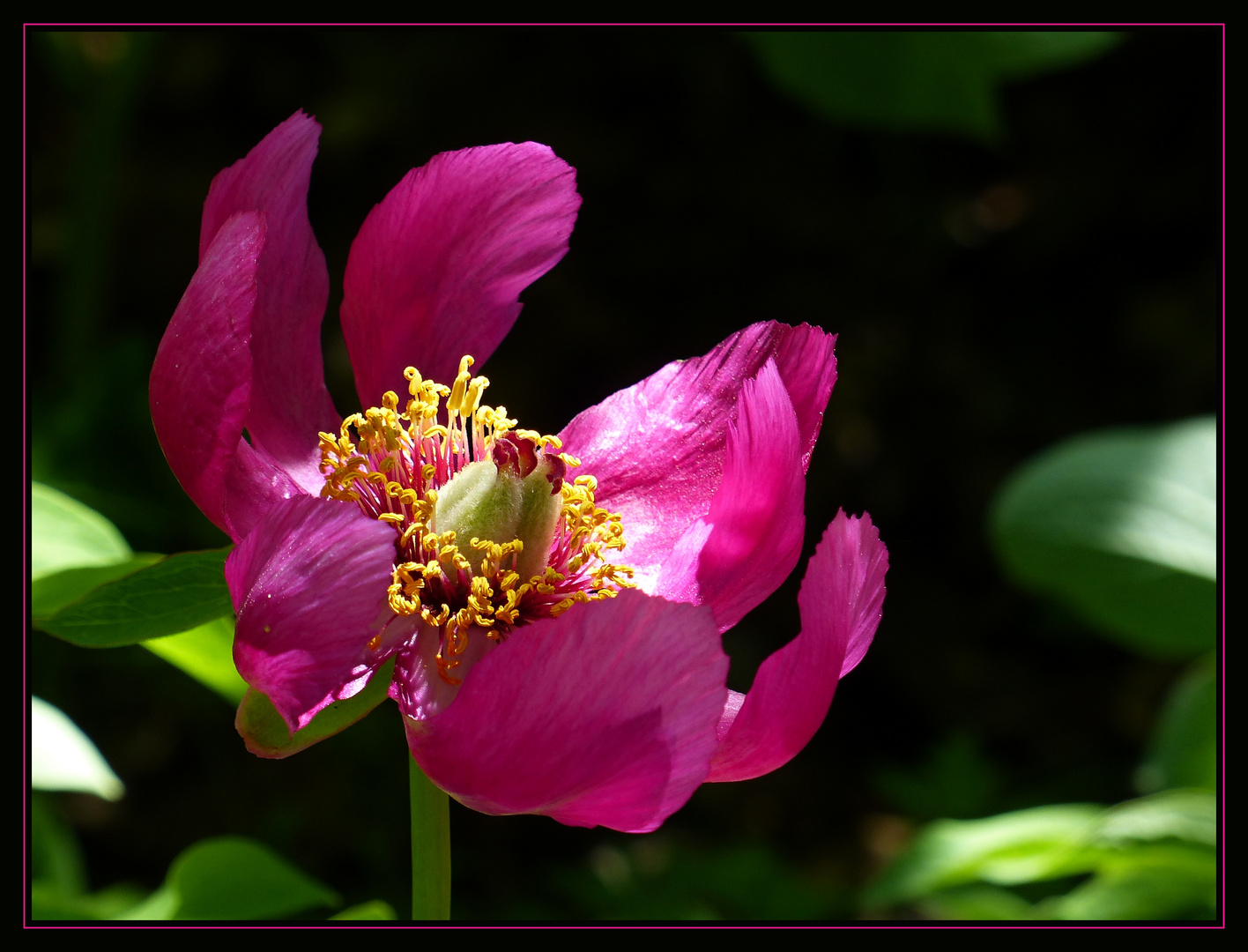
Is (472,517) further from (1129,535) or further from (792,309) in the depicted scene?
(792,309)

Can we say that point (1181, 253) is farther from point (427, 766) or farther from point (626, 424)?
point (427, 766)

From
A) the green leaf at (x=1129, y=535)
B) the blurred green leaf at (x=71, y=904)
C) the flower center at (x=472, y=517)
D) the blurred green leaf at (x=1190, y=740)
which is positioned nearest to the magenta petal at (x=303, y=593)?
the flower center at (x=472, y=517)

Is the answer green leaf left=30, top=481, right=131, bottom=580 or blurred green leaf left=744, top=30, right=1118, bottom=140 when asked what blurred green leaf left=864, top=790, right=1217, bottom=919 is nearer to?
green leaf left=30, top=481, right=131, bottom=580

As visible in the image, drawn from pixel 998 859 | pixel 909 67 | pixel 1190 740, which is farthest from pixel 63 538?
pixel 909 67

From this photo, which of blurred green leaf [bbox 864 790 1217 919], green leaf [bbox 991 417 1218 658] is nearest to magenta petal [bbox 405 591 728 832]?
blurred green leaf [bbox 864 790 1217 919]

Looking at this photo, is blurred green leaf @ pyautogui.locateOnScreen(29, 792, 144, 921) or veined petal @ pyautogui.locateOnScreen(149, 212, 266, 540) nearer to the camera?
veined petal @ pyautogui.locateOnScreen(149, 212, 266, 540)

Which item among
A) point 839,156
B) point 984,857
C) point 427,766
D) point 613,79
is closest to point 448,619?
point 427,766

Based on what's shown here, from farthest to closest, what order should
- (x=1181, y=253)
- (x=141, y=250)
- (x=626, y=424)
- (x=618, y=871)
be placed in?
(x=1181, y=253), (x=141, y=250), (x=618, y=871), (x=626, y=424)
